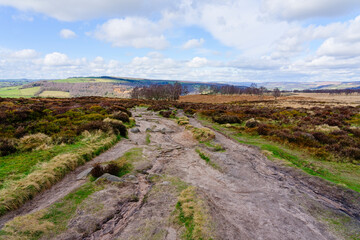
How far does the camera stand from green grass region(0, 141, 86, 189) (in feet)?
27.8

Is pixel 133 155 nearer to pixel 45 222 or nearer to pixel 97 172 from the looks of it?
pixel 97 172

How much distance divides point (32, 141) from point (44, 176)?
571cm

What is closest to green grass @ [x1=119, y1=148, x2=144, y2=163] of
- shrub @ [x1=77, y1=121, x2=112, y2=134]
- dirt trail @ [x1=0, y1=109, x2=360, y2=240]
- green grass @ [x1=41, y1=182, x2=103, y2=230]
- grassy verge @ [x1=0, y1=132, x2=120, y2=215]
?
dirt trail @ [x1=0, y1=109, x2=360, y2=240]

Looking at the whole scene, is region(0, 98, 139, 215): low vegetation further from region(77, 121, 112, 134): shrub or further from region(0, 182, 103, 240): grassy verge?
region(0, 182, 103, 240): grassy verge

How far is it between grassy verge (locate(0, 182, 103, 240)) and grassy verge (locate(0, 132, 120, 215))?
5.16 ft

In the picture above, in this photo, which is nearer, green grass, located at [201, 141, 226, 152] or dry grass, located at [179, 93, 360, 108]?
green grass, located at [201, 141, 226, 152]

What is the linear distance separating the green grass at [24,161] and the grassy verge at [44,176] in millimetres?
438

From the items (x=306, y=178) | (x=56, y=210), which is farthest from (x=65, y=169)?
(x=306, y=178)

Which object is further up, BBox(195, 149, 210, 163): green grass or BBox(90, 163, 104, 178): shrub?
BBox(90, 163, 104, 178): shrub

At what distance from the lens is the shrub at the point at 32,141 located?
11.6m

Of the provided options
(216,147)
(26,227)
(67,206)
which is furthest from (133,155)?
(26,227)

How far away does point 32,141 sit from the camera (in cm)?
1255

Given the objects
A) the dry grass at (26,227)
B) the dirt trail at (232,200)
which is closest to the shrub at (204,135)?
the dirt trail at (232,200)

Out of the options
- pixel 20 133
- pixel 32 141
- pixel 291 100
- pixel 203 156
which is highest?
pixel 291 100
